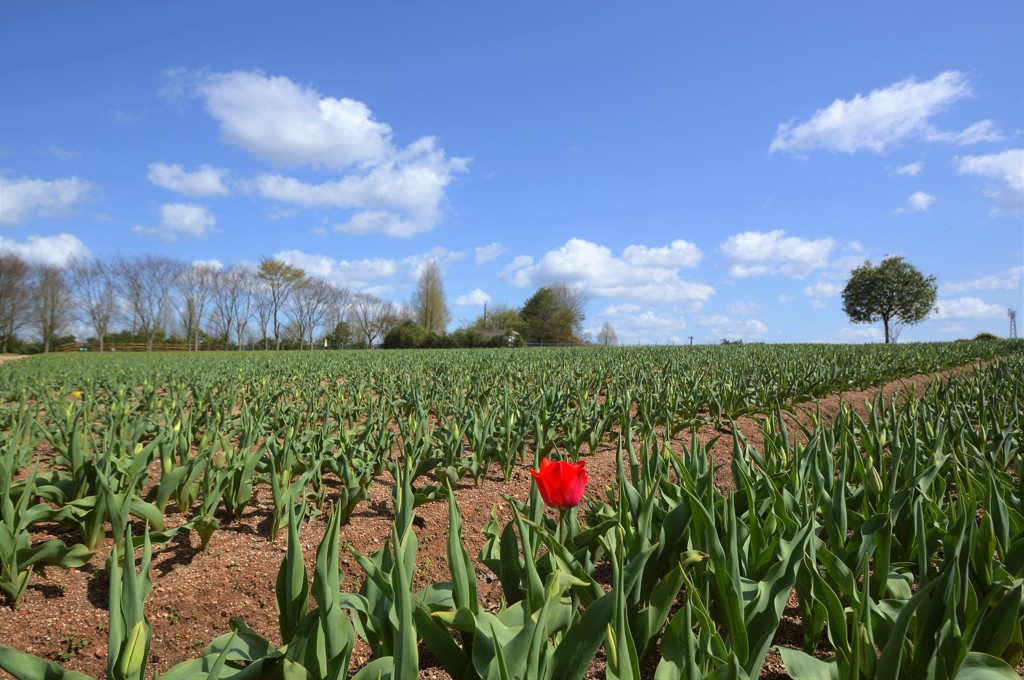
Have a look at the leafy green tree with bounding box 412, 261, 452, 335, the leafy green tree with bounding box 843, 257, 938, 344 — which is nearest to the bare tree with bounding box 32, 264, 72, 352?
the leafy green tree with bounding box 412, 261, 452, 335

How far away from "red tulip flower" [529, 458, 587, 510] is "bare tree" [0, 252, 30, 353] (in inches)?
2041

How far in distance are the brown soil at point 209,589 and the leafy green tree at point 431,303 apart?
56047 millimetres

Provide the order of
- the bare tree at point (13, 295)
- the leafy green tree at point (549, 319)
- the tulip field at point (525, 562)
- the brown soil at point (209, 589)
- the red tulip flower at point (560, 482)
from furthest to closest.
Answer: the leafy green tree at point (549, 319)
the bare tree at point (13, 295)
the brown soil at point (209, 589)
the red tulip flower at point (560, 482)
the tulip field at point (525, 562)

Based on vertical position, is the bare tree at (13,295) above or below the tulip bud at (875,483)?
above

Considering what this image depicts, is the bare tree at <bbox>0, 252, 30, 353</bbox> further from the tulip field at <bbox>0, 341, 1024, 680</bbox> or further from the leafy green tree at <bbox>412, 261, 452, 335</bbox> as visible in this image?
the tulip field at <bbox>0, 341, 1024, 680</bbox>

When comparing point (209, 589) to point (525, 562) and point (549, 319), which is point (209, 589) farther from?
point (549, 319)

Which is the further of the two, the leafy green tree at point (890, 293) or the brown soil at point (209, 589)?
the leafy green tree at point (890, 293)

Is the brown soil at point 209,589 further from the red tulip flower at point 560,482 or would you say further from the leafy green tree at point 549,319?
the leafy green tree at point 549,319

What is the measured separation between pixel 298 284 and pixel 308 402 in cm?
5429

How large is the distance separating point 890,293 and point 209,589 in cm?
5826

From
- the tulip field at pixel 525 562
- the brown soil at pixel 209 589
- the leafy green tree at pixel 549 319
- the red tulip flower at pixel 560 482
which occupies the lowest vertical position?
the brown soil at pixel 209 589

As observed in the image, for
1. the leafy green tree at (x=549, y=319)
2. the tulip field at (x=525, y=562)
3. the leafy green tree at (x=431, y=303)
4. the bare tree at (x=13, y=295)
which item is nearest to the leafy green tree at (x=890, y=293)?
the leafy green tree at (x=549, y=319)

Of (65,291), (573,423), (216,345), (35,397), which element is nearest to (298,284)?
(216,345)

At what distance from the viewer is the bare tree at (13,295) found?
3891 centimetres
